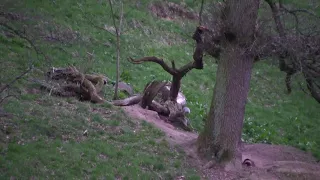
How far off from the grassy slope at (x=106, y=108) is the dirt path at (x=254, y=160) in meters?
0.47

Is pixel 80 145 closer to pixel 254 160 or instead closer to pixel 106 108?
pixel 106 108

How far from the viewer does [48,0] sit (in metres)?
20.0

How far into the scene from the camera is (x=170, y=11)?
2583 cm

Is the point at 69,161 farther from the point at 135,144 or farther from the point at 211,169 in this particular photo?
the point at 211,169

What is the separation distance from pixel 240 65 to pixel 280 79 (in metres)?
13.4

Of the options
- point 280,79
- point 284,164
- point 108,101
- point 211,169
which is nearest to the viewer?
point 211,169

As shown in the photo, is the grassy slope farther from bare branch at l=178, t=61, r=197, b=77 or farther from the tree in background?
bare branch at l=178, t=61, r=197, b=77

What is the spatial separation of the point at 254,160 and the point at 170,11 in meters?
14.3

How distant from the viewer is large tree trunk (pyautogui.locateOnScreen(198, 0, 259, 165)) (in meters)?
11.5

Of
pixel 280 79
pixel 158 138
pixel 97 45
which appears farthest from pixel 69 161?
pixel 280 79

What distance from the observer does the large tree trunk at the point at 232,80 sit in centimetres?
1152

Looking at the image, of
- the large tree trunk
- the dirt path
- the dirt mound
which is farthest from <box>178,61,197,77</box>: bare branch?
the dirt mound

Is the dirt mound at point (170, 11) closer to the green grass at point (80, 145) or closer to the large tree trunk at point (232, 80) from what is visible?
the green grass at point (80, 145)

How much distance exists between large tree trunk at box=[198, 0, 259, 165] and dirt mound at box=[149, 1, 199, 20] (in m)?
13.3
